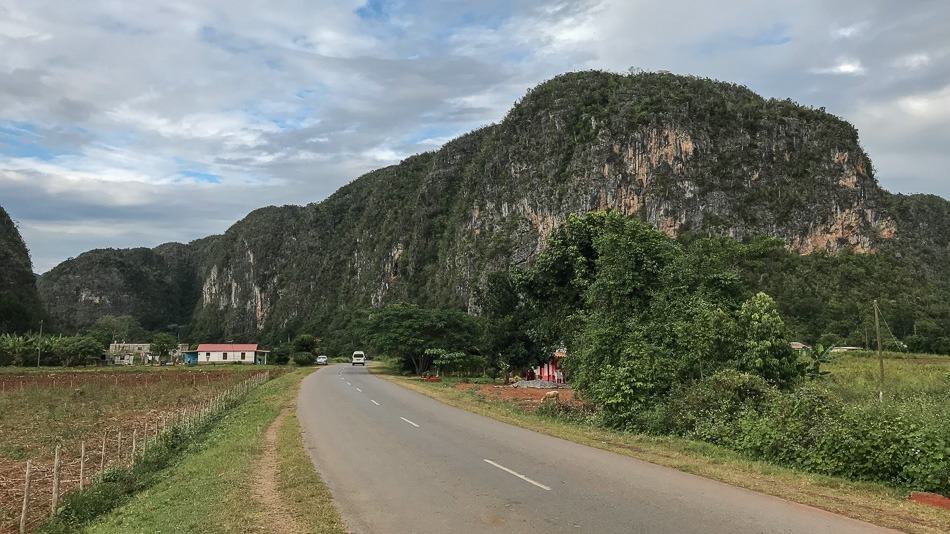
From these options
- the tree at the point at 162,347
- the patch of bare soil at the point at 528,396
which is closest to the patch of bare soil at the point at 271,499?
the patch of bare soil at the point at 528,396

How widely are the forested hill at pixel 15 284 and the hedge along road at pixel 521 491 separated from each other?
109 meters

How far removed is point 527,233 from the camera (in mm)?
110688

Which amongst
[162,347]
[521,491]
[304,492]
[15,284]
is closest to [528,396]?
[521,491]

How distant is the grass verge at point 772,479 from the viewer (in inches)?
275

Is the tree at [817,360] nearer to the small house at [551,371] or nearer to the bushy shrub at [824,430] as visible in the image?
the bushy shrub at [824,430]

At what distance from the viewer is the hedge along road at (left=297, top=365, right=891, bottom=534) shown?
21.8ft

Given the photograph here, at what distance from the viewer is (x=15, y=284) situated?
10900 centimetres

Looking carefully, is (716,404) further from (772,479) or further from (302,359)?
(302,359)

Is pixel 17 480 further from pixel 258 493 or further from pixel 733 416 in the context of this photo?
pixel 733 416

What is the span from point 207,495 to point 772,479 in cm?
813

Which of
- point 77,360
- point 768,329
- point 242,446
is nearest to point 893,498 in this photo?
point 768,329

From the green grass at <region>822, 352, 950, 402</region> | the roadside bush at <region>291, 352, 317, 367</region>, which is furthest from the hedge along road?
the roadside bush at <region>291, 352, 317, 367</region>

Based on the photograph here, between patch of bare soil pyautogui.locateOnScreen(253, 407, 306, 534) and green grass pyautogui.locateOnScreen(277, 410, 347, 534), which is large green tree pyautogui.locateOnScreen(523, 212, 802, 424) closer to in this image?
green grass pyautogui.locateOnScreen(277, 410, 347, 534)

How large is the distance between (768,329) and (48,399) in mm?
32495
